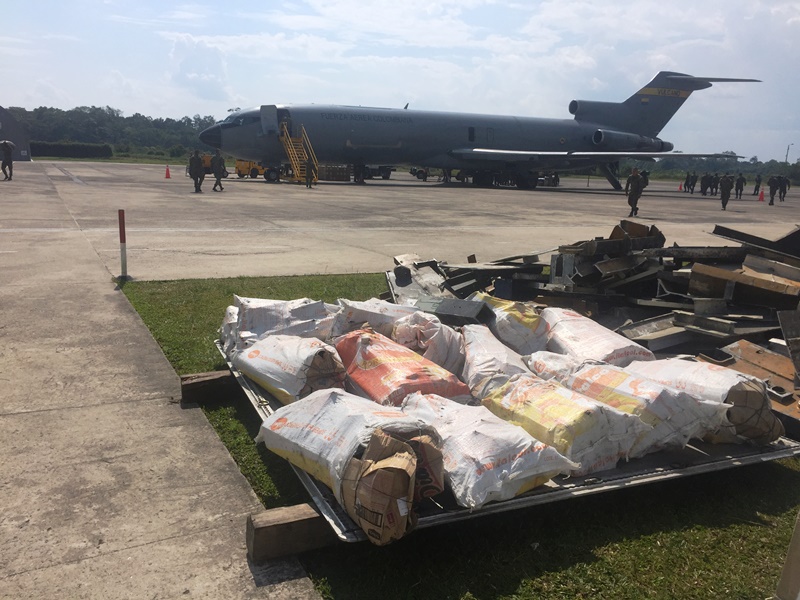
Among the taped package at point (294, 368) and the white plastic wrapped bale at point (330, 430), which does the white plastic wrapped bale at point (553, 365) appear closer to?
the taped package at point (294, 368)

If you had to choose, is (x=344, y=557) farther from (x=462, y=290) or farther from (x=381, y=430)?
(x=462, y=290)

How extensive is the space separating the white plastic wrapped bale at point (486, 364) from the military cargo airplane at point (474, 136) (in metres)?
31.7

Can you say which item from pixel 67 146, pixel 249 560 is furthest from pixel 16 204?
pixel 67 146

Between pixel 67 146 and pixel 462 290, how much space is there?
83049 millimetres

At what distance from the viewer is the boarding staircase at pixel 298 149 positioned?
3491 cm

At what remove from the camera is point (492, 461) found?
3.47 metres

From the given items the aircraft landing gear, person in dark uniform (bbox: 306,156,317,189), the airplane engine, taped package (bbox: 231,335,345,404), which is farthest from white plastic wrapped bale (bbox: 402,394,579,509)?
the airplane engine

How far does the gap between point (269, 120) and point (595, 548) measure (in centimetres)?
3413

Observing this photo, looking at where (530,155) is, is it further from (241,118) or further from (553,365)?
(553,365)

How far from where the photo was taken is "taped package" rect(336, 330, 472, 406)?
441 centimetres

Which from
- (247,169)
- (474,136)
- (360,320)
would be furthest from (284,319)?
(247,169)

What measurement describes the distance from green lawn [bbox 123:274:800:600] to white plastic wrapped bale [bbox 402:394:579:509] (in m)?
0.32

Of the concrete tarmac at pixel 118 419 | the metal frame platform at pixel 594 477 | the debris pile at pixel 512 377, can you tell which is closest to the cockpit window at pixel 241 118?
the concrete tarmac at pixel 118 419

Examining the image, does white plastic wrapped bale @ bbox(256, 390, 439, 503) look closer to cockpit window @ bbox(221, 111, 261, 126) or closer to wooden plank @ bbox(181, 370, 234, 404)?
wooden plank @ bbox(181, 370, 234, 404)
